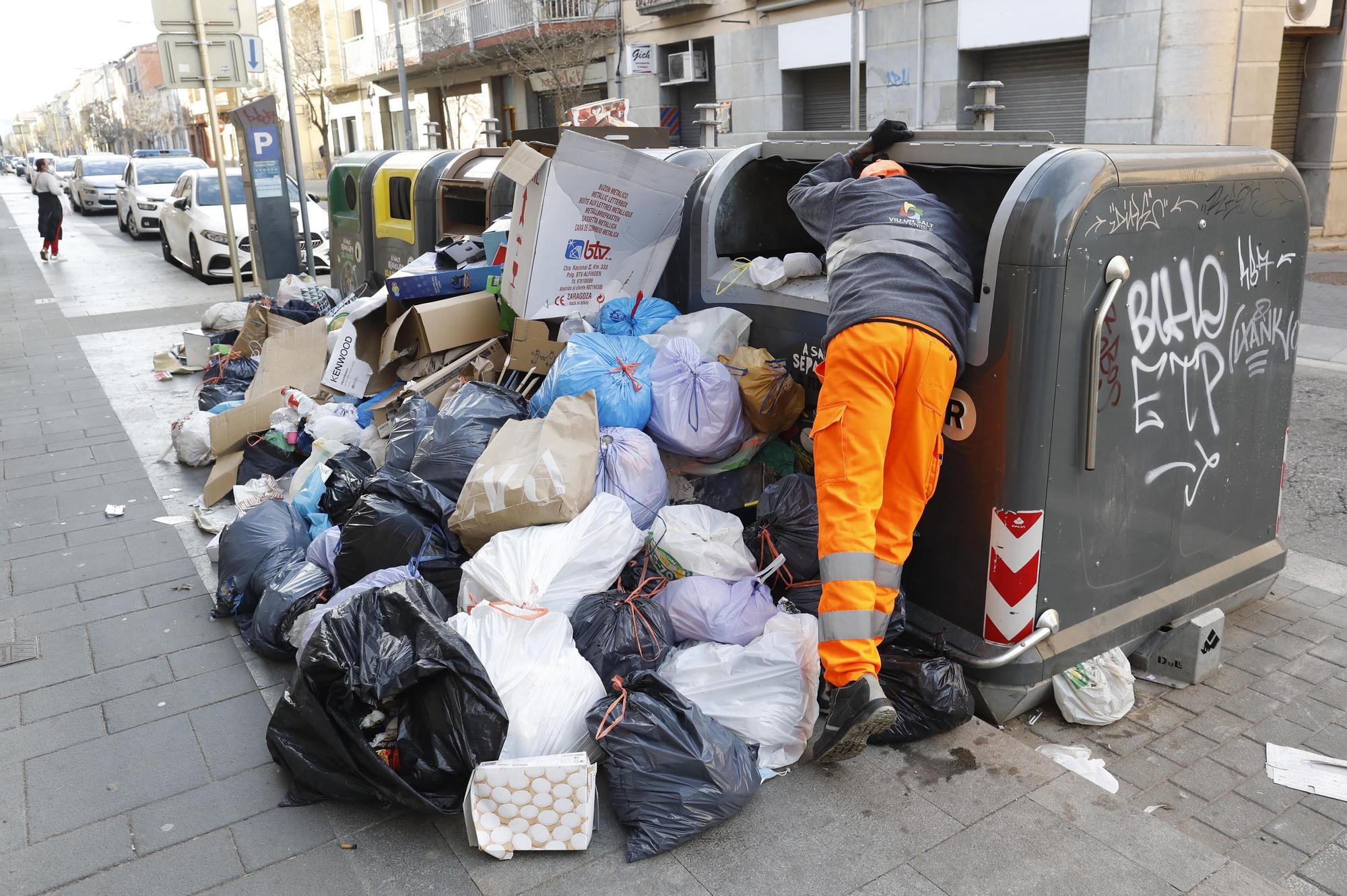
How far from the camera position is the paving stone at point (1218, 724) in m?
3.15

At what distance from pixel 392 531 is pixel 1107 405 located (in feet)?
7.86

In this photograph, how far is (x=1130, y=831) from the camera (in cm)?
261

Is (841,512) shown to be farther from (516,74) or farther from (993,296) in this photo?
(516,74)

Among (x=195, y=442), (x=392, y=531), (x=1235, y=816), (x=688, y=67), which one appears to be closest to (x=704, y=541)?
(x=392, y=531)

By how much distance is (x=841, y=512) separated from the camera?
2.90m

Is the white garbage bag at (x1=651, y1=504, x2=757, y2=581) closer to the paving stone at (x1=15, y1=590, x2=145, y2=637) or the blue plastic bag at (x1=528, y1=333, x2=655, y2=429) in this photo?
the blue plastic bag at (x1=528, y1=333, x2=655, y2=429)

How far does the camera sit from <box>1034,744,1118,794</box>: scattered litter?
2904 mm

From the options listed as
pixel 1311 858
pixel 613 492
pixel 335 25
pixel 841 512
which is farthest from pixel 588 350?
pixel 335 25

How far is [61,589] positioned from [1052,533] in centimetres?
394

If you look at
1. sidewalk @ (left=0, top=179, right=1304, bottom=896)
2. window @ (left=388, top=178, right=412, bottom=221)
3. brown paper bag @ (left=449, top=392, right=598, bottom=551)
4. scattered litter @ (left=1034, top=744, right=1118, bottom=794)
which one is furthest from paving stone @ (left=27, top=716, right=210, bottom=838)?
window @ (left=388, top=178, right=412, bottom=221)

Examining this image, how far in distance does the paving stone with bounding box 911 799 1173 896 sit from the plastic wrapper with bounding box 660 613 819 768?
49 cm

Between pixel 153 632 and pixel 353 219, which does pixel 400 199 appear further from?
pixel 153 632

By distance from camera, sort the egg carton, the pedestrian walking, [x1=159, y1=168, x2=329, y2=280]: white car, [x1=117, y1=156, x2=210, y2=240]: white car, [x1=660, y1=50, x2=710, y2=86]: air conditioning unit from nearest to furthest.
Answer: the egg carton, [x1=159, y1=168, x2=329, y2=280]: white car, the pedestrian walking, [x1=117, y1=156, x2=210, y2=240]: white car, [x1=660, y1=50, x2=710, y2=86]: air conditioning unit

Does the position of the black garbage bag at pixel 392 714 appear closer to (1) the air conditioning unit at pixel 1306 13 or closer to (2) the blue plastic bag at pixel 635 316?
(2) the blue plastic bag at pixel 635 316
